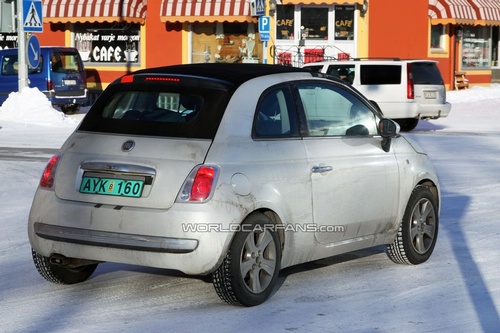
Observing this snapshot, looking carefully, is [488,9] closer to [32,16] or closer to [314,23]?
[314,23]

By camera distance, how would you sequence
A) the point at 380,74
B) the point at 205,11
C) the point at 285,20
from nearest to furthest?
the point at 380,74 → the point at 205,11 → the point at 285,20

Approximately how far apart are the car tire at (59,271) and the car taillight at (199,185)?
1328 mm

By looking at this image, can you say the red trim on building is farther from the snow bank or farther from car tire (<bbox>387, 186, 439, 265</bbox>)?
car tire (<bbox>387, 186, 439, 265</bbox>)

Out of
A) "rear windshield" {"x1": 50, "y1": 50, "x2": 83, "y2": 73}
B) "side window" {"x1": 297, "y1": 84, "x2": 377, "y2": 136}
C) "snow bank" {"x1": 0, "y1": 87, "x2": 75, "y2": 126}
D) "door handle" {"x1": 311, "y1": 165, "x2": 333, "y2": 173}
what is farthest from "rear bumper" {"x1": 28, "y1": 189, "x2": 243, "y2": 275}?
"rear windshield" {"x1": 50, "y1": 50, "x2": 83, "y2": 73}

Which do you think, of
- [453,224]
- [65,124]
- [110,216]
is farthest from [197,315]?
[65,124]

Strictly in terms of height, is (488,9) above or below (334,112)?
above

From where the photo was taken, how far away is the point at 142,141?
7320mm

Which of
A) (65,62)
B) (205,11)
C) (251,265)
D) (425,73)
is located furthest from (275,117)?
(205,11)

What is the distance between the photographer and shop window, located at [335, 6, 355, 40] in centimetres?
3703

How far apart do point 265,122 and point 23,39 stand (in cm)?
1834

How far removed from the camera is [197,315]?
22.9 ft

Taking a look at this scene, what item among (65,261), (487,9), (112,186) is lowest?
(65,261)

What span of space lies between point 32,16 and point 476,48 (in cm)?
2163

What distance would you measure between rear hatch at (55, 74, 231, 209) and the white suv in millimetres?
16882
